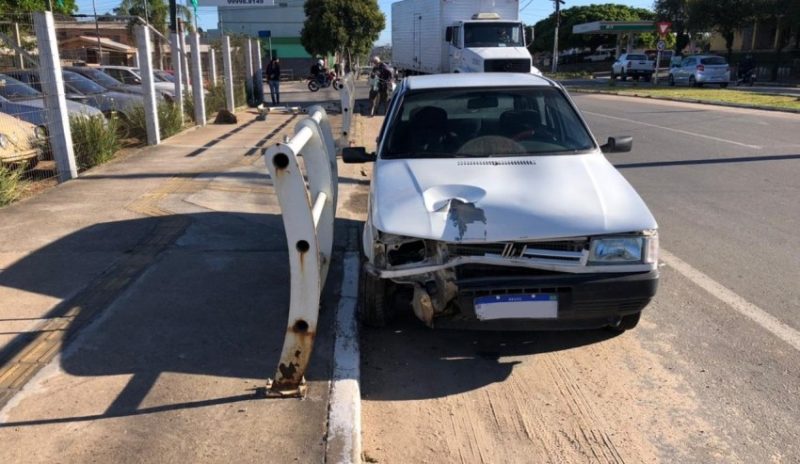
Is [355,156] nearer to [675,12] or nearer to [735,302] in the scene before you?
[735,302]

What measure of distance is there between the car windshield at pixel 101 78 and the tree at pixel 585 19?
70.8 m

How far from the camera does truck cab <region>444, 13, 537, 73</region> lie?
20.9 metres

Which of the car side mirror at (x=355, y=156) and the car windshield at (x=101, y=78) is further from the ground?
the car windshield at (x=101, y=78)

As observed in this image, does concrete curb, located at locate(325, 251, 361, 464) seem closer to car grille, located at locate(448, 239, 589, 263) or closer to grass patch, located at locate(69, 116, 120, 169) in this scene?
car grille, located at locate(448, 239, 589, 263)

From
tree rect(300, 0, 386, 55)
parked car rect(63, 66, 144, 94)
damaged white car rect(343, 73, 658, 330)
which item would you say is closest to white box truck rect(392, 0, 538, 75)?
parked car rect(63, 66, 144, 94)

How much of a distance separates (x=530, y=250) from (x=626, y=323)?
111 centimetres

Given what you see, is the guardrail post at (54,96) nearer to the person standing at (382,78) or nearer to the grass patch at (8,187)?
the grass patch at (8,187)

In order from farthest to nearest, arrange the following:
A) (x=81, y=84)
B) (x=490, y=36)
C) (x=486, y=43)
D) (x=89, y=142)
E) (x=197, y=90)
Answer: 1. (x=490, y=36)
2. (x=486, y=43)
3. (x=197, y=90)
4. (x=81, y=84)
5. (x=89, y=142)

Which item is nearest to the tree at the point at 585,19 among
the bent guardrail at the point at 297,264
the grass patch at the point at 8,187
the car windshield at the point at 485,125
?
the grass patch at the point at 8,187

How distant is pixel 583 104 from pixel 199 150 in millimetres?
15877

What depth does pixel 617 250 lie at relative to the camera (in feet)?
12.9

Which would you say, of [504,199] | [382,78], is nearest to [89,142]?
[504,199]

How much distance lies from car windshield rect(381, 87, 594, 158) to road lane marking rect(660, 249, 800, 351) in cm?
151

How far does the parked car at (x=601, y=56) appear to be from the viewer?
247 feet
